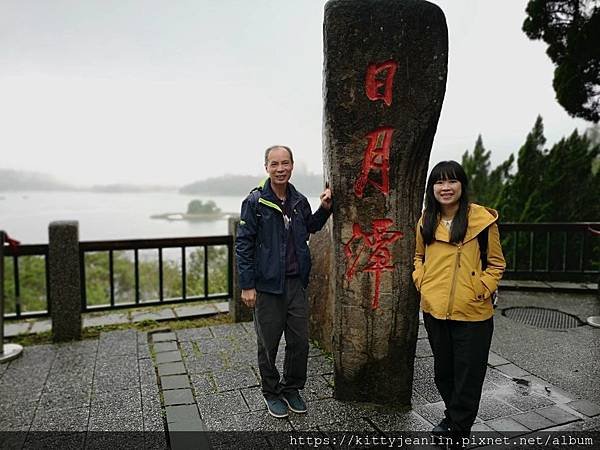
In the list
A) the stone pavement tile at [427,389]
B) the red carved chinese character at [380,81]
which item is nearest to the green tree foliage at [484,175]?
the stone pavement tile at [427,389]

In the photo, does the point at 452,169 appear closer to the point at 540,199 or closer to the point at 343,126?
the point at 343,126

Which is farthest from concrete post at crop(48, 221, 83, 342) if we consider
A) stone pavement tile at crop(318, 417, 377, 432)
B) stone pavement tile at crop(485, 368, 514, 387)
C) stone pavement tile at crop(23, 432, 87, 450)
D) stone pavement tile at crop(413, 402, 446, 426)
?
stone pavement tile at crop(485, 368, 514, 387)

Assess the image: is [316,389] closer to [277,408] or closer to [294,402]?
[294,402]

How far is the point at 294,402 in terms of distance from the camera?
3395 mm

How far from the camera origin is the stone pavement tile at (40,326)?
5.30 m

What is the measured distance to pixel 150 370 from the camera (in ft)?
13.6

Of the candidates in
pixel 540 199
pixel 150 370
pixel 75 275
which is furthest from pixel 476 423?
pixel 540 199

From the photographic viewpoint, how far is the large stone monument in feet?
9.96

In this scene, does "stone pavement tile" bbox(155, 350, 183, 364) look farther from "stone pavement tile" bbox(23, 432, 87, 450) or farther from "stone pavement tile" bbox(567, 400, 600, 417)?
"stone pavement tile" bbox(567, 400, 600, 417)

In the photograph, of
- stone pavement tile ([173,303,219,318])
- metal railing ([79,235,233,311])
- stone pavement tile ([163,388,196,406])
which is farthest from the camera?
stone pavement tile ([173,303,219,318])

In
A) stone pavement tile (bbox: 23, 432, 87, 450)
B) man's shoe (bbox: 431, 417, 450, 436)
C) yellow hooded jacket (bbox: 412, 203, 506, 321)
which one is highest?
yellow hooded jacket (bbox: 412, 203, 506, 321)

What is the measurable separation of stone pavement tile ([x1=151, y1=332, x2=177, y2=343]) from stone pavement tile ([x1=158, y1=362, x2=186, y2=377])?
67 centimetres

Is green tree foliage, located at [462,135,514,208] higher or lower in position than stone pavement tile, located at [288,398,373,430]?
higher

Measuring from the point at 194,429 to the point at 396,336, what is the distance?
1.59 m
